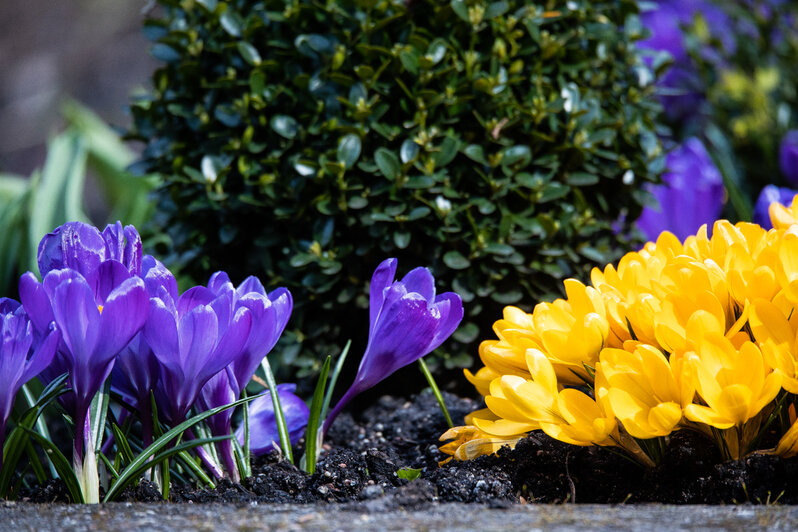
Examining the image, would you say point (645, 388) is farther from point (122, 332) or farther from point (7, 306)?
point (7, 306)

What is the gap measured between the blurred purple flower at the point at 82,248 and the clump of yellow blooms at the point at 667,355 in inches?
22.6

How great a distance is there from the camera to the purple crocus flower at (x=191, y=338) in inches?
42.4

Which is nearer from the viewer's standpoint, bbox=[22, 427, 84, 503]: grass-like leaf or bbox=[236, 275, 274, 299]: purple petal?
bbox=[22, 427, 84, 503]: grass-like leaf

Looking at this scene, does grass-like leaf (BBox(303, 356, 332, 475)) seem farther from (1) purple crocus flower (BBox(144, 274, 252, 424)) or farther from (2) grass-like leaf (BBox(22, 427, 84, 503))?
(2) grass-like leaf (BBox(22, 427, 84, 503))

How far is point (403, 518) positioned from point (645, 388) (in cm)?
37

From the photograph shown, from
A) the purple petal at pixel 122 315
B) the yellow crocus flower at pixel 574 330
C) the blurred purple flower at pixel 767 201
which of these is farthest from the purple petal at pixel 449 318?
the blurred purple flower at pixel 767 201

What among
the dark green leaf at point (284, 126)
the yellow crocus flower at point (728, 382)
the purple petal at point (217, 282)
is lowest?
the yellow crocus flower at point (728, 382)

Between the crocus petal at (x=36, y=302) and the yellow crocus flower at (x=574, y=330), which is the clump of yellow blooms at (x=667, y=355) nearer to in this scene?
the yellow crocus flower at (x=574, y=330)

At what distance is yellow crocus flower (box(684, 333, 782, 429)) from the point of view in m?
0.97

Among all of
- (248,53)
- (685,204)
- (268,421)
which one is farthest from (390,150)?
(685,204)

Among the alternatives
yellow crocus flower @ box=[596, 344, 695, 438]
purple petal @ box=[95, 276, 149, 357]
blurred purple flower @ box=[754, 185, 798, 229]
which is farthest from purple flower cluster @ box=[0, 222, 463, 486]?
blurred purple flower @ box=[754, 185, 798, 229]

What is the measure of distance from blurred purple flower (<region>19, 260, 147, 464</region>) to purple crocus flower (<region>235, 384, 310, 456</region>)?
1.22 ft

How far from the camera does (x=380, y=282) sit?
1266 mm

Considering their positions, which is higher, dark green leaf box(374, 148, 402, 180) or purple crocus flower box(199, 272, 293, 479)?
dark green leaf box(374, 148, 402, 180)
